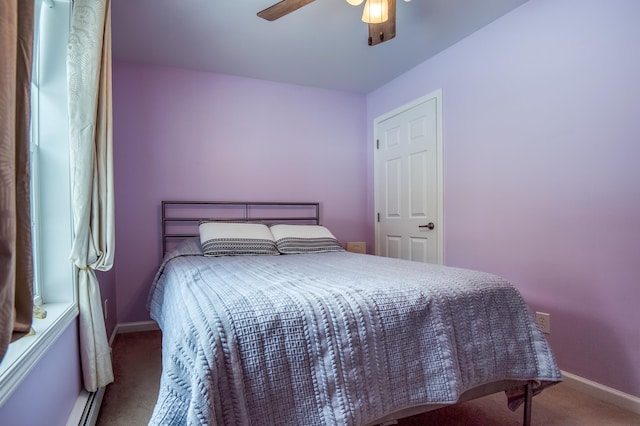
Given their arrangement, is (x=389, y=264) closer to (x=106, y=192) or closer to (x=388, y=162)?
(x=106, y=192)

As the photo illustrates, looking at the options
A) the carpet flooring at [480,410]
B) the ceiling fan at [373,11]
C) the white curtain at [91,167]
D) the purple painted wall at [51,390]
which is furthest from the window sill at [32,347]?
the ceiling fan at [373,11]

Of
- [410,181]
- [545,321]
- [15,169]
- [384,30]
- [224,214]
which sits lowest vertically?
[545,321]

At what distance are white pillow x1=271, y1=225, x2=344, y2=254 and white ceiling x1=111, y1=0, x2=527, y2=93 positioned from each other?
1.48 meters

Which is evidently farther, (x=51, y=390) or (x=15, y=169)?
(x=51, y=390)

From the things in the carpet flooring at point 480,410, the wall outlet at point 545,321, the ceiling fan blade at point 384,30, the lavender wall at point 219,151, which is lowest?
the carpet flooring at point 480,410

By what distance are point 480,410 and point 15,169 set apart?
2.05 meters

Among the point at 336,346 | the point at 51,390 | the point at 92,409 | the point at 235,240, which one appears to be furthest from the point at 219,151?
the point at 336,346

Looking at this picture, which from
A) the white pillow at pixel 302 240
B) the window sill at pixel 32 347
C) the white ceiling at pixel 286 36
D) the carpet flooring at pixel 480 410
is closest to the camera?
the window sill at pixel 32 347

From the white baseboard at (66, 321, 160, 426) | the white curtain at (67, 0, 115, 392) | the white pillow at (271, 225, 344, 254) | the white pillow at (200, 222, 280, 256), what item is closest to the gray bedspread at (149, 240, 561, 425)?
the white curtain at (67, 0, 115, 392)

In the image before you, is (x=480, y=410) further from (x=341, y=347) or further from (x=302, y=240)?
(x=302, y=240)

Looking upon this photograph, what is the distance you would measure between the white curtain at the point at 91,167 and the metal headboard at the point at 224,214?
140cm

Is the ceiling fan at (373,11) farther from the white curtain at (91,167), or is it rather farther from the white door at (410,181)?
the white door at (410,181)

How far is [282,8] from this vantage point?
183 cm

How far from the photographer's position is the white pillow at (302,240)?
9.12ft
